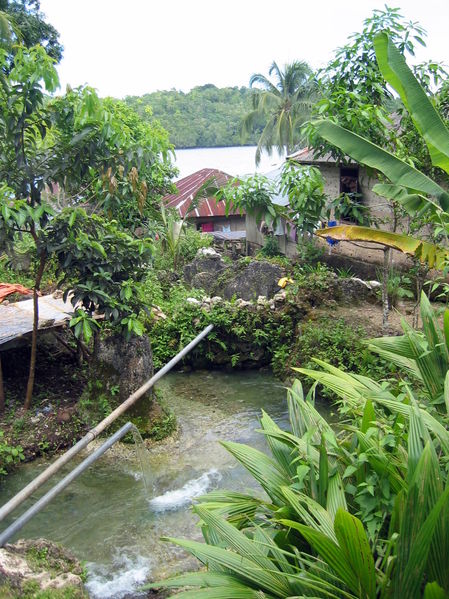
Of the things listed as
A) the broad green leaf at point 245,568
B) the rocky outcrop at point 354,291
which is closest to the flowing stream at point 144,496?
the broad green leaf at point 245,568

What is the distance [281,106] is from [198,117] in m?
9.53

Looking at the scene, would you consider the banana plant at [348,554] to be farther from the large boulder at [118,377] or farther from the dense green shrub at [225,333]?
the dense green shrub at [225,333]

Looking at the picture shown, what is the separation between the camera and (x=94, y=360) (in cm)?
714

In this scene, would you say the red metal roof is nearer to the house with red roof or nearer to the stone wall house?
the house with red roof

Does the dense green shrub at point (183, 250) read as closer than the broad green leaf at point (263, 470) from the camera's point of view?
No

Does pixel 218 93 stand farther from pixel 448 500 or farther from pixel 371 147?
pixel 448 500

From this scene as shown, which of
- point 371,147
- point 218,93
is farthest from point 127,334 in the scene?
point 218,93

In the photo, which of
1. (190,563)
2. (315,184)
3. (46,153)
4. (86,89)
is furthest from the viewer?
(315,184)

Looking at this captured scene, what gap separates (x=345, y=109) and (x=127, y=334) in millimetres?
4574

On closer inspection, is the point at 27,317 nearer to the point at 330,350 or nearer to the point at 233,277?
the point at 233,277

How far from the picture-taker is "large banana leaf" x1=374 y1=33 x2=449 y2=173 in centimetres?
502

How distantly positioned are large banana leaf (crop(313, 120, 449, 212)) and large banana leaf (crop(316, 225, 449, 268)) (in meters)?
0.49

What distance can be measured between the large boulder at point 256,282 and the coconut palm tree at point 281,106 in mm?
17352

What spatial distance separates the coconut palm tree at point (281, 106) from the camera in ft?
88.5
